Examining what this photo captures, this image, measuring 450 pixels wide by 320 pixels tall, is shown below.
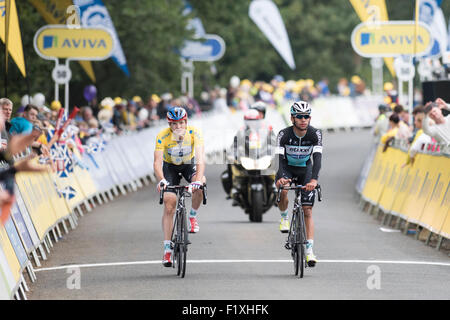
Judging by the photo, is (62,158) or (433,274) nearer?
(433,274)

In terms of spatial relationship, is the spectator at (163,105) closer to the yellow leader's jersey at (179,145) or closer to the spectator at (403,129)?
the spectator at (403,129)

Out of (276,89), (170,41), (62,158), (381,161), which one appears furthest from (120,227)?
(276,89)

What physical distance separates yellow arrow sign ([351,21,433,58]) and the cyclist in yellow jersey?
477 inches

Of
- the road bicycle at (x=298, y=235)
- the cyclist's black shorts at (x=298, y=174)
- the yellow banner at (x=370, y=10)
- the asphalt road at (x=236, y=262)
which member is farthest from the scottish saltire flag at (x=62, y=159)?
the yellow banner at (x=370, y=10)

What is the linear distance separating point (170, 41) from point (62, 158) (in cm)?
1531

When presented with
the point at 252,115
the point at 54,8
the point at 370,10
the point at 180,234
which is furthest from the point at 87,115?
the point at 180,234

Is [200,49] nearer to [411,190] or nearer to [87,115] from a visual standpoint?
[87,115]

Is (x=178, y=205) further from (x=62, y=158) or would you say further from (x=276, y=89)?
(x=276, y=89)

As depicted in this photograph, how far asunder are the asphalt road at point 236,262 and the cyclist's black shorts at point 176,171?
1045 mm

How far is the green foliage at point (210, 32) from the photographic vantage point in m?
31.8

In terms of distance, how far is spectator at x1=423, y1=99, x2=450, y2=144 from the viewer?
17.4 meters

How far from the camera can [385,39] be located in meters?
26.0

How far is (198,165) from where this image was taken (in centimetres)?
1398

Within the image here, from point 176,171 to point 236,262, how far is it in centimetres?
136
